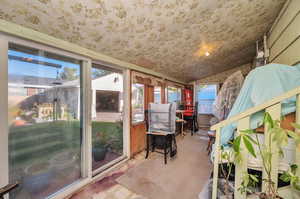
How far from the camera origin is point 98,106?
222cm

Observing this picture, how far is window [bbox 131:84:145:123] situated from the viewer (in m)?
2.91

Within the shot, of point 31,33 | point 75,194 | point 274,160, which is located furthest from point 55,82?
point 274,160

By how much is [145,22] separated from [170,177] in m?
2.41

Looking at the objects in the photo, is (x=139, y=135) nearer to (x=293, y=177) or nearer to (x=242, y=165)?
(x=242, y=165)

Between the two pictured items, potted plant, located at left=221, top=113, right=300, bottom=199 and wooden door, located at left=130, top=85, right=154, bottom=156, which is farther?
wooden door, located at left=130, top=85, right=154, bottom=156

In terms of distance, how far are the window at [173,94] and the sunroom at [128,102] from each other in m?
1.83

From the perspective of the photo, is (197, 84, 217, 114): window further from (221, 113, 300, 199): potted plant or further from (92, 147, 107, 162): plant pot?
(221, 113, 300, 199): potted plant

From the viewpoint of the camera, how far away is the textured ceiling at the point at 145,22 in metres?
1.22

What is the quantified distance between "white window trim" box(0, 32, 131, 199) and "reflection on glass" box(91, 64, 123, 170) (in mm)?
129

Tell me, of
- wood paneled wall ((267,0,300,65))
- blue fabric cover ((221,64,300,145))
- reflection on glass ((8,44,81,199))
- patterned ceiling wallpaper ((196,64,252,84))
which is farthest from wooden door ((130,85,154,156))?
patterned ceiling wallpaper ((196,64,252,84))

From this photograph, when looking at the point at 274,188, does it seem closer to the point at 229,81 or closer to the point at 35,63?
the point at 229,81

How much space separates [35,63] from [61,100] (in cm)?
53

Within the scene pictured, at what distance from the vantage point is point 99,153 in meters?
2.27

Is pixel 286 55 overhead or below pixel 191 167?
overhead
